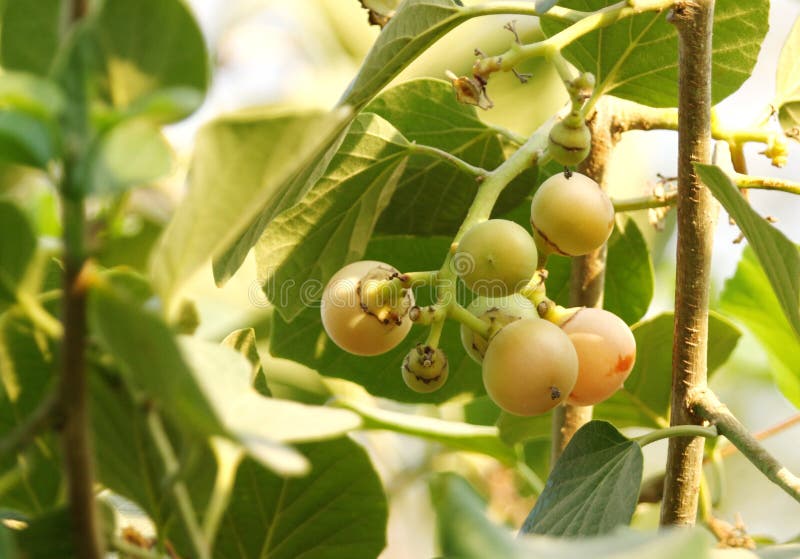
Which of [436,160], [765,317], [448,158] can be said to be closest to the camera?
[448,158]

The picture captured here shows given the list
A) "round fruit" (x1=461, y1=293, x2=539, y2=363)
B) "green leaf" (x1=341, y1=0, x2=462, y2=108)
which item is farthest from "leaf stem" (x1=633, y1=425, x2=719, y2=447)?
"green leaf" (x1=341, y1=0, x2=462, y2=108)

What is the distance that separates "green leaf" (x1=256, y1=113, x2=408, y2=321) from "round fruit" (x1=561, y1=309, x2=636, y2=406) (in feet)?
0.85

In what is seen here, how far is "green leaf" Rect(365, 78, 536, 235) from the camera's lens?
38.4 inches

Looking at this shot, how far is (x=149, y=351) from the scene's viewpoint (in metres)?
0.40

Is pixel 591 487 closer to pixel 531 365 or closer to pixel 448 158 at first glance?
pixel 531 365

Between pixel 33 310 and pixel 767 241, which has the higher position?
pixel 767 241

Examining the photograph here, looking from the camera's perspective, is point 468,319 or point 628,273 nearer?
point 468,319

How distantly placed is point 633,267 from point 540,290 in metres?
0.31

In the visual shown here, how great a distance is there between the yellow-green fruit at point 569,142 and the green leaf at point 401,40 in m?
0.13

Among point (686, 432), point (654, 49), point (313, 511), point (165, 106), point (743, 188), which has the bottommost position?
point (313, 511)

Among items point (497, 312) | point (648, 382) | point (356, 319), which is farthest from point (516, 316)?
point (648, 382)

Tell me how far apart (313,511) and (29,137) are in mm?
423

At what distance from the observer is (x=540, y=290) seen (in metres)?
0.78

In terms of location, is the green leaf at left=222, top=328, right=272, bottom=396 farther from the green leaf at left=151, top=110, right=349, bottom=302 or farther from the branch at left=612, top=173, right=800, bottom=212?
the branch at left=612, top=173, right=800, bottom=212
